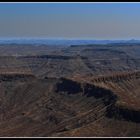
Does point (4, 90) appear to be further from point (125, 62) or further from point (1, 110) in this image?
point (125, 62)

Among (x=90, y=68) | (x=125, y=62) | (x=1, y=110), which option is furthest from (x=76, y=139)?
(x=125, y=62)

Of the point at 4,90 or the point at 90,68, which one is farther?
the point at 90,68

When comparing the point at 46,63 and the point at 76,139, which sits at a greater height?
the point at 76,139

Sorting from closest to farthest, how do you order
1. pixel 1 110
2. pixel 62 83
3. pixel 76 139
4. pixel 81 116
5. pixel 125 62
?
pixel 76 139, pixel 81 116, pixel 1 110, pixel 62 83, pixel 125 62

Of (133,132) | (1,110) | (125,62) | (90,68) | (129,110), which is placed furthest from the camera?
(125,62)

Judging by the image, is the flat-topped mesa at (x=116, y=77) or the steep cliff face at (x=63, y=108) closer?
the steep cliff face at (x=63, y=108)

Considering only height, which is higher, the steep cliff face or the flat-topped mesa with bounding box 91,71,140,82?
the flat-topped mesa with bounding box 91,71,140,82

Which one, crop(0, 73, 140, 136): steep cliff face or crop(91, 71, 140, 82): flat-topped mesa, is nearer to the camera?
crop(0, 73, 140, 136): steep cliff face

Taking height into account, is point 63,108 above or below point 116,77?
below

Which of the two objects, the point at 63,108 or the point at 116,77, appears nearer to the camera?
the point at 63,108

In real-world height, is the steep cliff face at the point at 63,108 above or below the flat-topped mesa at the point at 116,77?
below
